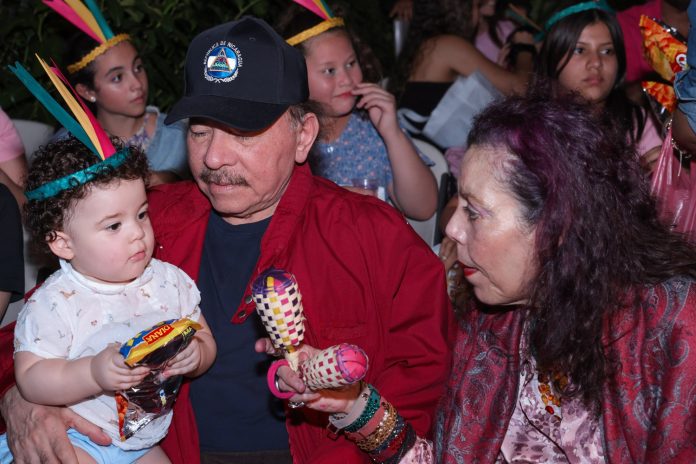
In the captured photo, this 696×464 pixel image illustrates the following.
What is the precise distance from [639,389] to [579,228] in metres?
0.41

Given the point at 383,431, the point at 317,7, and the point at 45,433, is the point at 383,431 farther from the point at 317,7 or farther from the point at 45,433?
the point at 317,7

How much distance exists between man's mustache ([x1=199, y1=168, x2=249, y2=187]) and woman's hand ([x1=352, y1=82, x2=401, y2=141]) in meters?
1.37

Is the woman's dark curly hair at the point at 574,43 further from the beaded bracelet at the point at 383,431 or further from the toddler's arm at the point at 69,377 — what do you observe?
the toddler's arm at the point at 69,377

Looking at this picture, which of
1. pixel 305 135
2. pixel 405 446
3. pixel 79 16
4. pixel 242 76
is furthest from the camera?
pixel 79 16

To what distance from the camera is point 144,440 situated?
2184 millimetres

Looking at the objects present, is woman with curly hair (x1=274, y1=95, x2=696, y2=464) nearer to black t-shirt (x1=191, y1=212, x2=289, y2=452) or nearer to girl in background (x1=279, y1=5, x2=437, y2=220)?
black t-shirt (x1=191, y1=212, x2=289, y2=452)

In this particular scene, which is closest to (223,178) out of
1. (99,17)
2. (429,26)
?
(99,17)

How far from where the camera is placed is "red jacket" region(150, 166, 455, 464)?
2301mm

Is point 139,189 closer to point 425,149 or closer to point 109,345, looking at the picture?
point 109,345

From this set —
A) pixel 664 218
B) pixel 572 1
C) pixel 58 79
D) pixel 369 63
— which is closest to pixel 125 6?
pixel 369 63

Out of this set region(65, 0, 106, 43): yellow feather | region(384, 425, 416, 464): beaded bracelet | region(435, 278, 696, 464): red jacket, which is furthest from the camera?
region(65, 0, 106, 43): yellow feather

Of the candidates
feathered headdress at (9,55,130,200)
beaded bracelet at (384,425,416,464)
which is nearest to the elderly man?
beaded bracelet at (384,425,416,464)

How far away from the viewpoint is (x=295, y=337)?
1.90 m

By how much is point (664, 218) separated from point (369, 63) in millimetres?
2015
